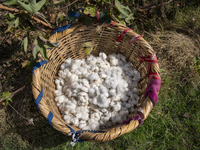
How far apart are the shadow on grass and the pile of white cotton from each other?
1.71 feet

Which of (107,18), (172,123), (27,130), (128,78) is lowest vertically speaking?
(27,130)

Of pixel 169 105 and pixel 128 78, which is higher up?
pixel 128 78

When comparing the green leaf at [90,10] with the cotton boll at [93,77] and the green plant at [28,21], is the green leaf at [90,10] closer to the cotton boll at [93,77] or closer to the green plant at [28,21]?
the green plant at [28,21]

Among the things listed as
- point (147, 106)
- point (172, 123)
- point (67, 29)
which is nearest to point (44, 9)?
point (67, 29)

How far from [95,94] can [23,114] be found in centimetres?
103

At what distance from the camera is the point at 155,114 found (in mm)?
1832

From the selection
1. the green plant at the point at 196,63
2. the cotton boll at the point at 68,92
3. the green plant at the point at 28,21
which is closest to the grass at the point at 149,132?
the green plant at the point at 196,63

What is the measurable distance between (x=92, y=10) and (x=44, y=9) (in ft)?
3.21

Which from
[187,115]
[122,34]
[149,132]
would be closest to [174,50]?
[187,115]

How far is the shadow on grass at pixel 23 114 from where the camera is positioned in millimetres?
1801

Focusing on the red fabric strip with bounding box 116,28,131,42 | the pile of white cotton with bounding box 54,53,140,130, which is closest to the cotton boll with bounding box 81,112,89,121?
the pile of white cotton with bounding box 54,53,140,130

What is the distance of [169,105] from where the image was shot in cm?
188

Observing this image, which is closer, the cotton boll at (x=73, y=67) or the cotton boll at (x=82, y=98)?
the cotton boll at (x=82, y=98)

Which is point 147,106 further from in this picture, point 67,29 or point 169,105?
point 67,29
